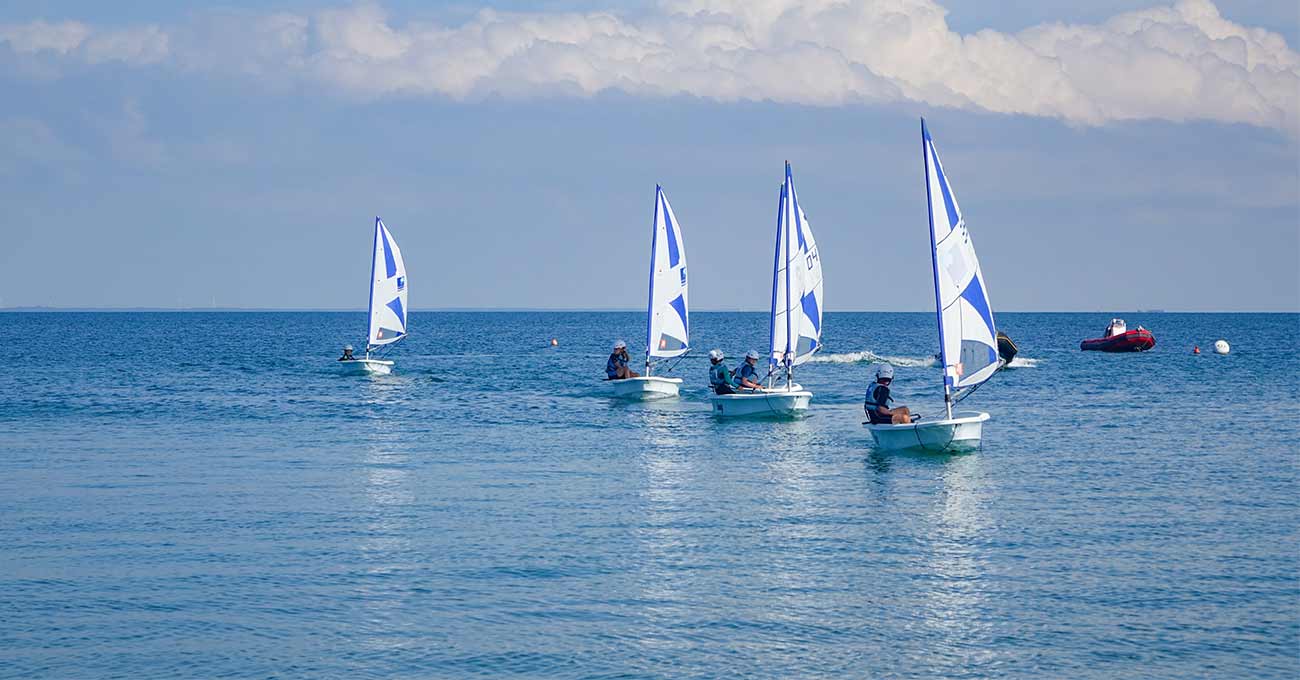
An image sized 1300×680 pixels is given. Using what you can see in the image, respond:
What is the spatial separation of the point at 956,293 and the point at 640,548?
14.6 m

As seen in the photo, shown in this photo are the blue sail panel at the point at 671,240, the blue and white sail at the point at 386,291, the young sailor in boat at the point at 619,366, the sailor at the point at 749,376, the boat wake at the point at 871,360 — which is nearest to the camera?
the sailor at the point at 749,376

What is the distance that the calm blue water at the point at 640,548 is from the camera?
16.4 m

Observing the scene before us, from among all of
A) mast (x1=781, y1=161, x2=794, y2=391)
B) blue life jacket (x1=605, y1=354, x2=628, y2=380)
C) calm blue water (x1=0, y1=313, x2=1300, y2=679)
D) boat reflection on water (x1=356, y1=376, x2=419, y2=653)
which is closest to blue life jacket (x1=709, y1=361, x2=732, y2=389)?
calm blue water (x1=0, y1=313, x2=1300, y2=679)

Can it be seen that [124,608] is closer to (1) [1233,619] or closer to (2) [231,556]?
(2) [231,556]

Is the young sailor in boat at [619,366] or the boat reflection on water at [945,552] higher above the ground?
the young sailor in boat at [619,366]

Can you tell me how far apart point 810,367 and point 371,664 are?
71.9m

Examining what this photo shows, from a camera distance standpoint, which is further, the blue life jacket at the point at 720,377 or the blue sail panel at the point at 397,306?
the blue sail panel at the point at 397,306

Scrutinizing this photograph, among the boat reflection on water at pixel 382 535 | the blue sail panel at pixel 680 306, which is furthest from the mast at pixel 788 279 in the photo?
the boat reflection on water at pixel 382 535

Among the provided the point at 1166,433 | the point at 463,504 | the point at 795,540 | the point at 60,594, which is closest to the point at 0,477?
the point at 463,504

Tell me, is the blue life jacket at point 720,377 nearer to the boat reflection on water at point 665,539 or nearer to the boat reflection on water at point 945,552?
the boat reflection on water at point 665,539

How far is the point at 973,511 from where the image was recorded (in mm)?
26141

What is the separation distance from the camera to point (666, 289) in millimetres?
53031

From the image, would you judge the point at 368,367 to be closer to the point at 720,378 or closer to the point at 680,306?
the point at 680,306

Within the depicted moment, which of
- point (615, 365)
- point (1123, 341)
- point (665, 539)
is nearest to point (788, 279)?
point (615, 365)
